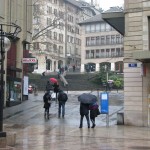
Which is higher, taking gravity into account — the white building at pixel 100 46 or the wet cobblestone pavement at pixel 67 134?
the white building at pixel 100 46

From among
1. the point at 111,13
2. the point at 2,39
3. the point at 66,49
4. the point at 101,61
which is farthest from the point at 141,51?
the point at 66,49

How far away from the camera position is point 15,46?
34250mm

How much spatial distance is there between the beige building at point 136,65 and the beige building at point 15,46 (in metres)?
10.6

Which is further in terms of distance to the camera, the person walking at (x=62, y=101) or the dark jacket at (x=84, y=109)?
the person walking at (x=62, y=101)

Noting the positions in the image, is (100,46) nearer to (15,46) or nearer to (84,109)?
(15,46)

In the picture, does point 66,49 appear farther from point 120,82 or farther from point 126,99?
point 126,99

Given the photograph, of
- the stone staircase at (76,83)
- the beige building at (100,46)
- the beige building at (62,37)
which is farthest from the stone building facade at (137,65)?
the beige building at (100,46)

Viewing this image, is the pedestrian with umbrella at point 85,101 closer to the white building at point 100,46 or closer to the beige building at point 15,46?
the beige building at point 15,46

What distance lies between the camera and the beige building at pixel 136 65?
2133 centimetres

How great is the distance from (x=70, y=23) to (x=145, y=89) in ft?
305

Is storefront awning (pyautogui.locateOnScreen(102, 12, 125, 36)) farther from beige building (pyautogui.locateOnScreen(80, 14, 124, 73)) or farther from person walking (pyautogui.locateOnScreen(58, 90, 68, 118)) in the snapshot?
beige building (pyautogui.locateOnScreen(80, 14, 124, 73))

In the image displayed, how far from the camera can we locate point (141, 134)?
17578 millimetres

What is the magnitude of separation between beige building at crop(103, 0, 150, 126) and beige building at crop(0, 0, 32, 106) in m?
10.6

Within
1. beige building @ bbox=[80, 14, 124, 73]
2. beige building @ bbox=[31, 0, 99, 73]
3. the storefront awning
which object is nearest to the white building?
beige building @ bbox=[80, 14, 124, 73]
